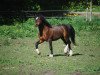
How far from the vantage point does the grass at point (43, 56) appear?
14.5 meters

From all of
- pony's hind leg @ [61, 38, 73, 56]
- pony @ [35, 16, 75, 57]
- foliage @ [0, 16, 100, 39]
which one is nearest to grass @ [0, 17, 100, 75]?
foliage @ [0, 16, 100, 39]

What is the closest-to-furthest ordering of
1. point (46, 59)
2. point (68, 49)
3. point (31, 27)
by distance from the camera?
point (46, 59) < point (68, 49) < point (31, 27)

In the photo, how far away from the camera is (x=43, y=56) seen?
1750cm

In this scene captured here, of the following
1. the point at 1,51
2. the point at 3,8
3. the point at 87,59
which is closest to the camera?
the point at 87,59

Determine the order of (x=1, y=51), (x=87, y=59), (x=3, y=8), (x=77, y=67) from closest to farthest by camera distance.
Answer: (x=77, y=67) < (x=87, y=59) < (x=1, y=51) < (x=3, y=8)

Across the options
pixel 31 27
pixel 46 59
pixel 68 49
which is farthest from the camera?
pixel 31 27

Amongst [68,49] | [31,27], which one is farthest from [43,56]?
[31,27]

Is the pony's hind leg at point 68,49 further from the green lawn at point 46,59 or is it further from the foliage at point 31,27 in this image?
the foliage at point 31,27

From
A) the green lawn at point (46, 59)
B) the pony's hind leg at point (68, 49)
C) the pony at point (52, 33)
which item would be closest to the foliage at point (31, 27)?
the green lawn at point (46, 59)

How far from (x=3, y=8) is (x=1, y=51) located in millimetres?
14094

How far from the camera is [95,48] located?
20141mm

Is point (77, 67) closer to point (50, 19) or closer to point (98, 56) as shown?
point (98, 56)

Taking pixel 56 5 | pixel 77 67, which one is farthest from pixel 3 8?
pixel 77 67

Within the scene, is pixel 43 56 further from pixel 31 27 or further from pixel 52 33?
pixel 31 27
